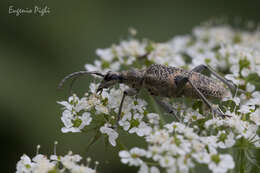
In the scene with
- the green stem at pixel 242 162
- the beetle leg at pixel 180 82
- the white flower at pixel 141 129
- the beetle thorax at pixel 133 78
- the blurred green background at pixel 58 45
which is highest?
the blurred green background at pixel 58 45

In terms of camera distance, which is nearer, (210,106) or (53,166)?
(53,166)

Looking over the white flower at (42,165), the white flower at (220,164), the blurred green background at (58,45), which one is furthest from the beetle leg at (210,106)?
the blurred green background at (58,45)

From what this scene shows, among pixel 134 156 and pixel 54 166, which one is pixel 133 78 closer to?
pixel 134 156

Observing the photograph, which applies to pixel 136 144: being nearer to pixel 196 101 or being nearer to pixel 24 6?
pixel 196 101

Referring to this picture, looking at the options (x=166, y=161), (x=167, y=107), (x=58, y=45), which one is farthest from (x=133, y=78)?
(x=58, y=45)

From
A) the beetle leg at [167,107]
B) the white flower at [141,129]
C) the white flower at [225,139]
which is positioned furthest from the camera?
the beetle leg at [167,107]

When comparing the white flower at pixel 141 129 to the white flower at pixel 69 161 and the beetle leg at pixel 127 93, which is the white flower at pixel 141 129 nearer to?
the beetle leg at pixel 127 93
